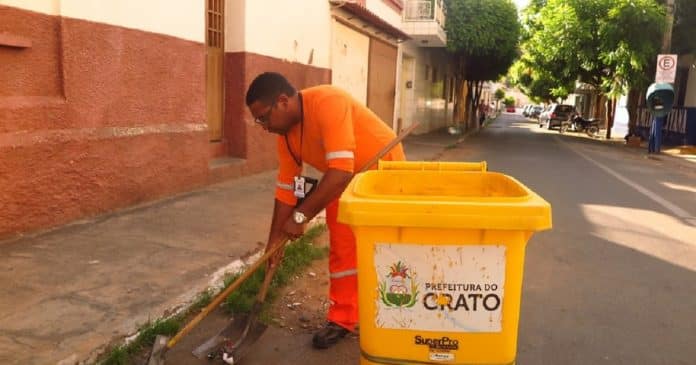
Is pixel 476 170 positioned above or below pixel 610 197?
above

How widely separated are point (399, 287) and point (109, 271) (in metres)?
2.73

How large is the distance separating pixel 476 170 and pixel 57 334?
93.1 inches

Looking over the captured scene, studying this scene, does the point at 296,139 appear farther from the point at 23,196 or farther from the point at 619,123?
the point at 619,123

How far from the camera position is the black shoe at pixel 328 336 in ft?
10.4

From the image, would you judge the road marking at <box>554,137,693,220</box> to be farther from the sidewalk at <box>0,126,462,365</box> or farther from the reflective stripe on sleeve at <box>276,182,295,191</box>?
the reflective stripe on sleeve at <box>276,182,295,191</box>

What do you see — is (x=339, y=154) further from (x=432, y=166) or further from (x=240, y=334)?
(x=240, y=334)

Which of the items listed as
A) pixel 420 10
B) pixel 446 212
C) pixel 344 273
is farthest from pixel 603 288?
pixel 420 10

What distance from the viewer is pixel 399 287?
6.68ft

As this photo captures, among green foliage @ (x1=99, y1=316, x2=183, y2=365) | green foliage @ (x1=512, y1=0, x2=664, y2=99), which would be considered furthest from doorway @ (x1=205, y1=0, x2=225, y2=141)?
green foliage @ (x1=512, y1=0, x2=664, y2=99)

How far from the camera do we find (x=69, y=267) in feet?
13.2

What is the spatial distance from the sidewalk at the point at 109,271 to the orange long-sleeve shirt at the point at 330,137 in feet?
3.88

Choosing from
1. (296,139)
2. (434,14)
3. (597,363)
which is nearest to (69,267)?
(296,139)

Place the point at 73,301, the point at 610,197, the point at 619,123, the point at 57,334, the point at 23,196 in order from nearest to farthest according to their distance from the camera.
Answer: the point at 57,334
the point at 73,301
the point at 23,196
the point at 610,197
the point at 619,123

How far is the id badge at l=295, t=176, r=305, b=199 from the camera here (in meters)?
3.05
